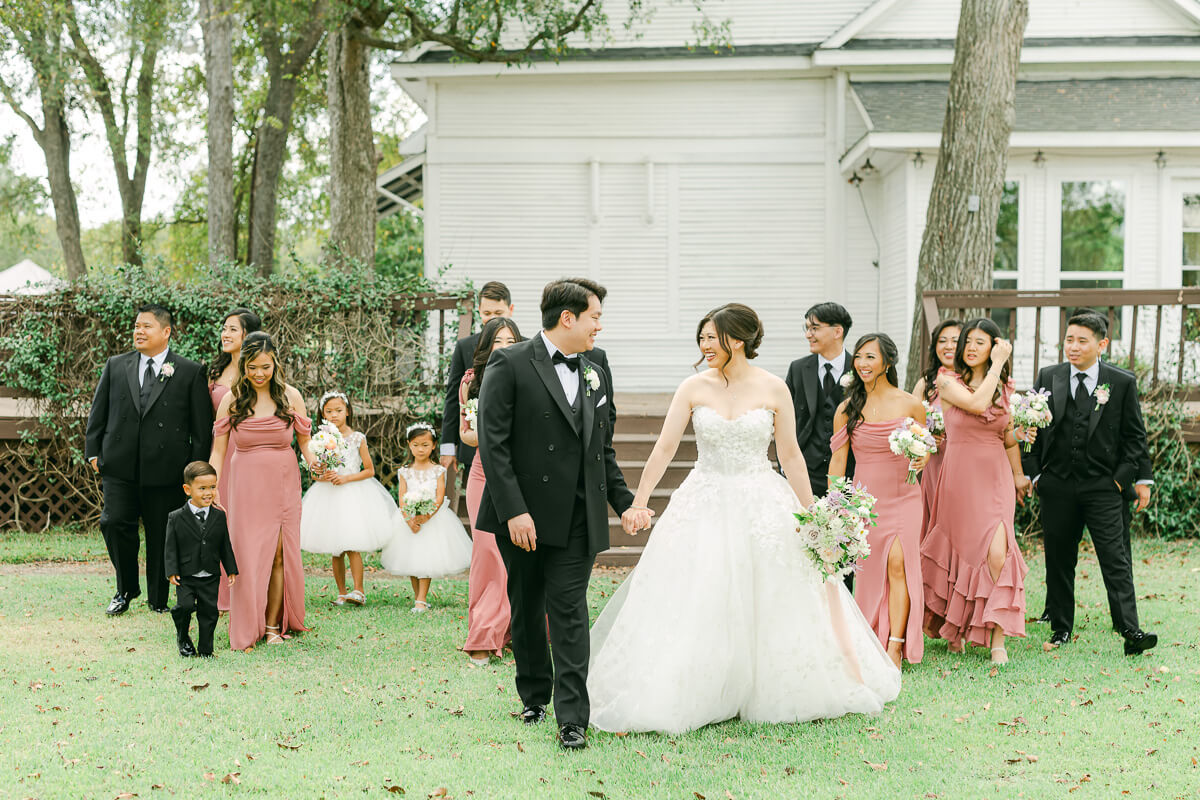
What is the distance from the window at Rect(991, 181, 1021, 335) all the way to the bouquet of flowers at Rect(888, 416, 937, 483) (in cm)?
952

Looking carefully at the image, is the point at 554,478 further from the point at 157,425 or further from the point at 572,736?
the point at 157,425

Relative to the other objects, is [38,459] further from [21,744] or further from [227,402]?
[21,744]

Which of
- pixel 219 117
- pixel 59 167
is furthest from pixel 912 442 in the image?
pixel 59 167

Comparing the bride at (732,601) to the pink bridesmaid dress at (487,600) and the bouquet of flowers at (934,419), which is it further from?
the bouquet of flowers at (934,419)

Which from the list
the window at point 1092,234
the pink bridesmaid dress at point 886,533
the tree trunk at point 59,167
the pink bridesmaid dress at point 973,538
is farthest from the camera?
the tree trunk at point 59,167

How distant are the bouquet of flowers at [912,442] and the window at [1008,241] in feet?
31.2

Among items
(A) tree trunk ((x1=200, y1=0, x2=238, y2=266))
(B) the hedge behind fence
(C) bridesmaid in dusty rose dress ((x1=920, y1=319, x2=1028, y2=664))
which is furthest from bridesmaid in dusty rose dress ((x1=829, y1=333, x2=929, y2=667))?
(A) tree trunk ((x1=200, y1=0, x2=238, y2=266))

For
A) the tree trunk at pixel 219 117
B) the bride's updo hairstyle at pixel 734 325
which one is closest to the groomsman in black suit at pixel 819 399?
the bride's updo hairstyle at pixel 734 325

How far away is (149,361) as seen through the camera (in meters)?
8.37

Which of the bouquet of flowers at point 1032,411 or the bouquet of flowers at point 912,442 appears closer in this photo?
the bouquet of flowers at point 912,442

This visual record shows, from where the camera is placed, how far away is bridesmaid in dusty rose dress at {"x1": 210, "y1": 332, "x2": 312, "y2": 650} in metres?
7.19

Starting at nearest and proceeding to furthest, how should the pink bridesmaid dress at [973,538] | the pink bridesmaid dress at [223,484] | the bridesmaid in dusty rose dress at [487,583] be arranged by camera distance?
1. the pink bridesmaid dress at [973,538]
2. the bridesmaid in dusty rose dress at [487,583]
3. the pink bridesmaid dress at [223,484]

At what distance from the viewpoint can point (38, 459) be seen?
11.7 meters

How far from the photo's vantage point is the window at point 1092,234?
15.1 meters
